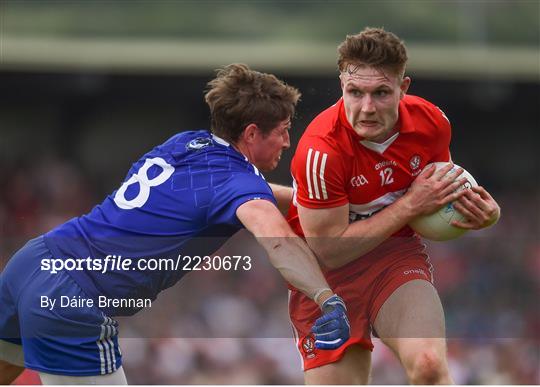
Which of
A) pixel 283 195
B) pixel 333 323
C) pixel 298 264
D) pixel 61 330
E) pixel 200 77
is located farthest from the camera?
pixel 200 77

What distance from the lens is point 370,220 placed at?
4957 mm

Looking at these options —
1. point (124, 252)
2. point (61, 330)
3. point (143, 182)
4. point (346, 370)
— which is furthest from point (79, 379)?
point (346, 370)

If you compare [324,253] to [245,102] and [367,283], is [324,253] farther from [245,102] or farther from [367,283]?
[245,102]

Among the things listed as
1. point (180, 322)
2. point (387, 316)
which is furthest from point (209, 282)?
point (387, 316)

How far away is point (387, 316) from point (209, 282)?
277cm

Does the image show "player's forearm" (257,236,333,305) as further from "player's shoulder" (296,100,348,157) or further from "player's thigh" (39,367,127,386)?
"player's thigh" (39,367,127,386)

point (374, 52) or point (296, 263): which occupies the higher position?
point (374, 52)

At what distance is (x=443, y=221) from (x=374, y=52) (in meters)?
0.80

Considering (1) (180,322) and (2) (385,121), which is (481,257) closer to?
(1) (180,322)

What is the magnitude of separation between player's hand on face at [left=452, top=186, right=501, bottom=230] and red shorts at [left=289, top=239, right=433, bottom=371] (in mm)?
326

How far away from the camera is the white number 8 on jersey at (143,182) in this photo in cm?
485

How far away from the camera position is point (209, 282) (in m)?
7.61

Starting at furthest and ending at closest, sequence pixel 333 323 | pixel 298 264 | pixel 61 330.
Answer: pixel 61 330 → pixel 298 264 → pixel 333 323

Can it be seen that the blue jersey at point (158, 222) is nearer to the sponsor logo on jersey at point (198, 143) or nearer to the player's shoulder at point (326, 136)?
the sponsor logo on jersey at point (198, 143)
